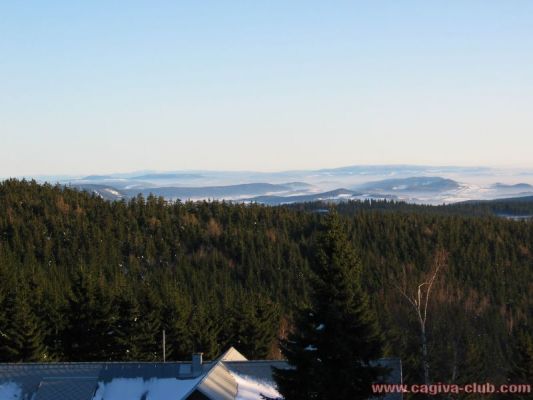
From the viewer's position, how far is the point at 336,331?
25.5 meters

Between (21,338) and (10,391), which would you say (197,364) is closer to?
(10,391)

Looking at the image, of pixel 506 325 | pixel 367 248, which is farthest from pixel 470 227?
pixel 506 325

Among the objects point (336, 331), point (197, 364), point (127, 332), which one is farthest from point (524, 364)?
point (127, 332)

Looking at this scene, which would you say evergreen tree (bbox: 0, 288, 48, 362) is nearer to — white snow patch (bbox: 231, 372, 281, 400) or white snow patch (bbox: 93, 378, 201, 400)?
white snow patch (bbox: 93, 378, 201, 400)

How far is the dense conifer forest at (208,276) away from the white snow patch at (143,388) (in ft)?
43.0

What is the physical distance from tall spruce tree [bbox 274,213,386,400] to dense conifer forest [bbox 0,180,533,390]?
1829cm

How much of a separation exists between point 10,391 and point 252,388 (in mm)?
11706

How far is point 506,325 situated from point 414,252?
135 feet

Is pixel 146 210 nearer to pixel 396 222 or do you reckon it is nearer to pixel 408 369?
pixel 396 222

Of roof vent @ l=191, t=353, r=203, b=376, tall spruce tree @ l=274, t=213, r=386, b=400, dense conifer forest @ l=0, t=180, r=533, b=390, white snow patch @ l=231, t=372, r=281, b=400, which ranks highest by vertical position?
tall spruce tree @ l=274, t=213, r=386, b=400

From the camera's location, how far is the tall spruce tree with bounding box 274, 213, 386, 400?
2516 centimetres

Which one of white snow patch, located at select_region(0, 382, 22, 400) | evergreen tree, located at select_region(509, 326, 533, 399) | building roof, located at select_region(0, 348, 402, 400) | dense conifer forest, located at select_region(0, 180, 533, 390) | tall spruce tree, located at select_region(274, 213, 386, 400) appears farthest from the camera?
dense conifer forest, located at select_region(0, 180, 533, 390)

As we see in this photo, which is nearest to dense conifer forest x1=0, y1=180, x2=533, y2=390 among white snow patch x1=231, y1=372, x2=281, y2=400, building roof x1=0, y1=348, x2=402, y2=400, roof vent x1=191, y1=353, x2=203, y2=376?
white snow patch x1=231, y1=372, x2=281, y2=400

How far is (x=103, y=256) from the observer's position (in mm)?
121562
